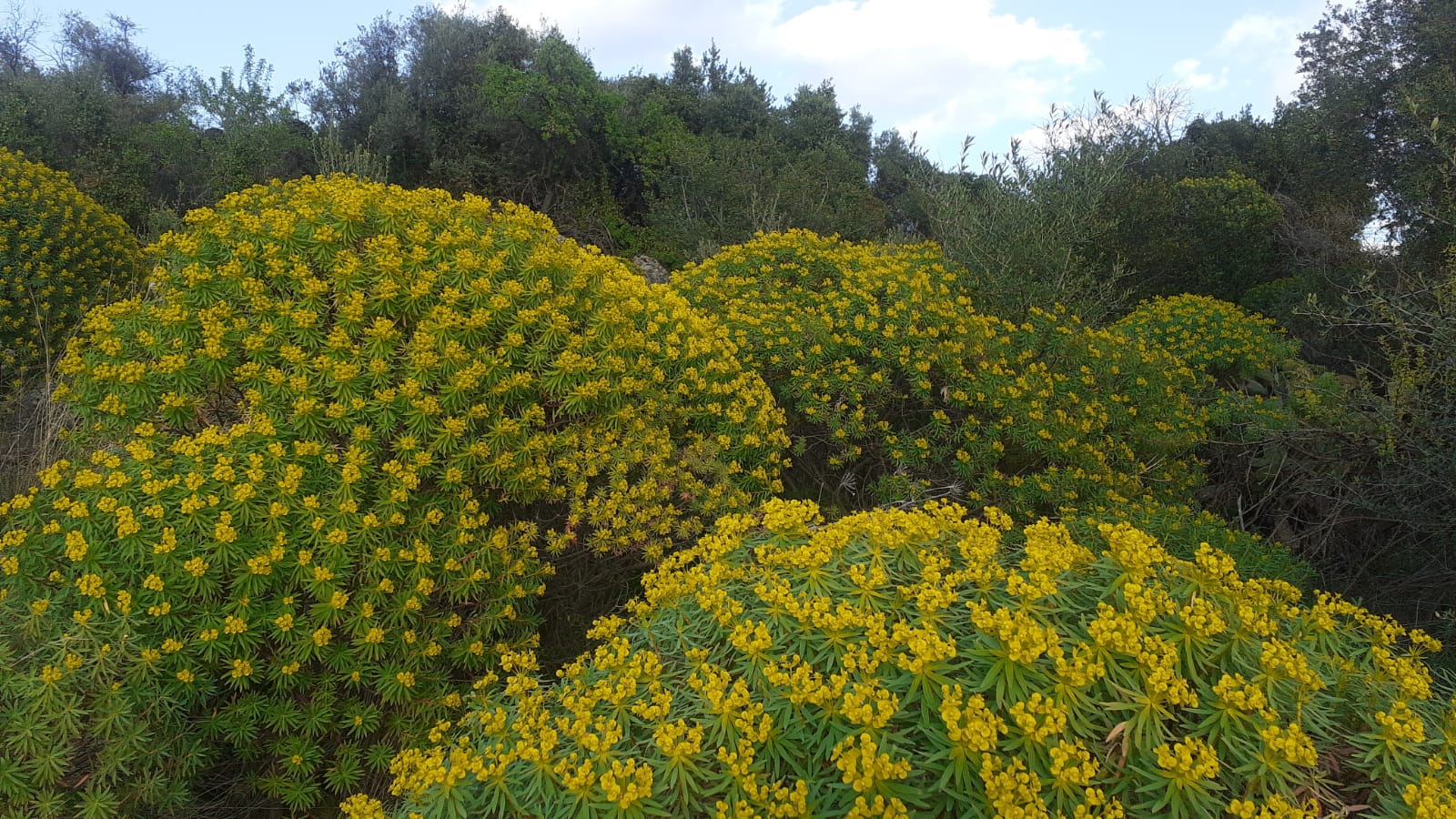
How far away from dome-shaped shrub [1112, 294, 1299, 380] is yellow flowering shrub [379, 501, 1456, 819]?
17.8ft

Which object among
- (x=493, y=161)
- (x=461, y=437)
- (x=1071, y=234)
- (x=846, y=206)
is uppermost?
(x=493, y=161)

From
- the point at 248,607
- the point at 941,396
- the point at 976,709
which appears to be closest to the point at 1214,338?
the point at 941,396

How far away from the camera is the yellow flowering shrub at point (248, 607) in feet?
8.92

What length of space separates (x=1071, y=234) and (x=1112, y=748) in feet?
21.2

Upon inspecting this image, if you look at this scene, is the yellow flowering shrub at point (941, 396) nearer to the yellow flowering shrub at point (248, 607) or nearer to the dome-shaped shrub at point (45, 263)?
the yellow flowering shrub at point (248, 607)

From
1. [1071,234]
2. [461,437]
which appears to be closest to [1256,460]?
[1071,234]

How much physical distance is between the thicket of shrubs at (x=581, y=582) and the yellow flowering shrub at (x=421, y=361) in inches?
0.8

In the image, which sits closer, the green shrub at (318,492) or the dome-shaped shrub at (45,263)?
the green shrub at (318,492)

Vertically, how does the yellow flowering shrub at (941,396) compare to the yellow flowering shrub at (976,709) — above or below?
above

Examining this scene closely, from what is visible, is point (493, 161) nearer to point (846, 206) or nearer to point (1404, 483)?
point (846, 206)

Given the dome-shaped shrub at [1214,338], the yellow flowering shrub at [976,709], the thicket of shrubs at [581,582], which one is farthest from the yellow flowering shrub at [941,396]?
the yellow flowering shrub at [976,709]

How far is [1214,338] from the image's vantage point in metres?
7.44

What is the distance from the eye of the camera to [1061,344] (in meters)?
5.76

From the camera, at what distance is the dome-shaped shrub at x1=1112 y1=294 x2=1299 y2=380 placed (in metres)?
7.28
